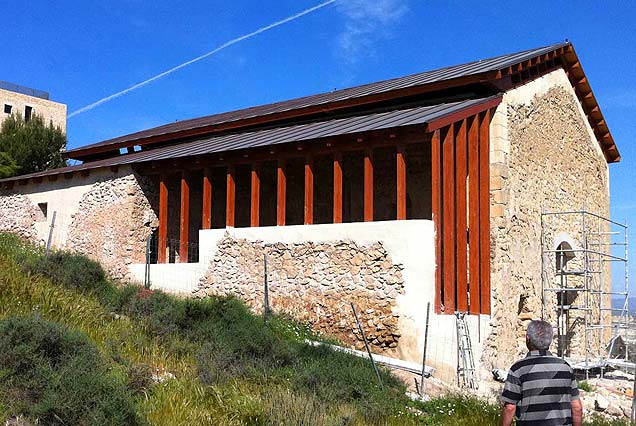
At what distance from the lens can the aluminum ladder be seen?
11211 mm

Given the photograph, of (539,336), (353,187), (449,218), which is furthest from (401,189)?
(539,336)

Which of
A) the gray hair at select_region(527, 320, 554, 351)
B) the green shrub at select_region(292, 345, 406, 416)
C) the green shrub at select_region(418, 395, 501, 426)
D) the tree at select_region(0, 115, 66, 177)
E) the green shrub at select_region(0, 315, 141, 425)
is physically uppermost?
the tree at select_region(0, 115, 66, 177)

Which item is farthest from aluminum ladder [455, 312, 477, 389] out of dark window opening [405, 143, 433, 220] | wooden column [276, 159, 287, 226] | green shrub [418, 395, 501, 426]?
wooden column [276, 159, 287, 226]

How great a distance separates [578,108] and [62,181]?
1375cm

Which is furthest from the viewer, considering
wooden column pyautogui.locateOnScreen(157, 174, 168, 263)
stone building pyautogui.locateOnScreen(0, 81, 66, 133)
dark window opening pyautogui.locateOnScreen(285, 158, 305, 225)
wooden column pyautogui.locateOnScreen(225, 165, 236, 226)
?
stone building pyautogui.locateOnScreen(0, 81, 66, 133)

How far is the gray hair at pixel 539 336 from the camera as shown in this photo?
17.4 ft

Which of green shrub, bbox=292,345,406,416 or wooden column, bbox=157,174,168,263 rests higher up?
wooden column, bbox=157,174,168,263

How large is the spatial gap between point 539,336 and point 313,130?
9.72 meters

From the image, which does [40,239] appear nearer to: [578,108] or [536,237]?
[536,237]

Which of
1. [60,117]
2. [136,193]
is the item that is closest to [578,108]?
[136,193]

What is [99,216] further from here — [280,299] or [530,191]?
[530,191]

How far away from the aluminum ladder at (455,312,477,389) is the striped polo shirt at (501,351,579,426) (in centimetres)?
590

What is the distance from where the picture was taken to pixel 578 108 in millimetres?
17422

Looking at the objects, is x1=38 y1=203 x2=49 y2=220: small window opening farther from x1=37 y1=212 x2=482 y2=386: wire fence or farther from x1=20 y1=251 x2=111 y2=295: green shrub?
x1=20 y1=251 x2=111 y2=295: green shrub
